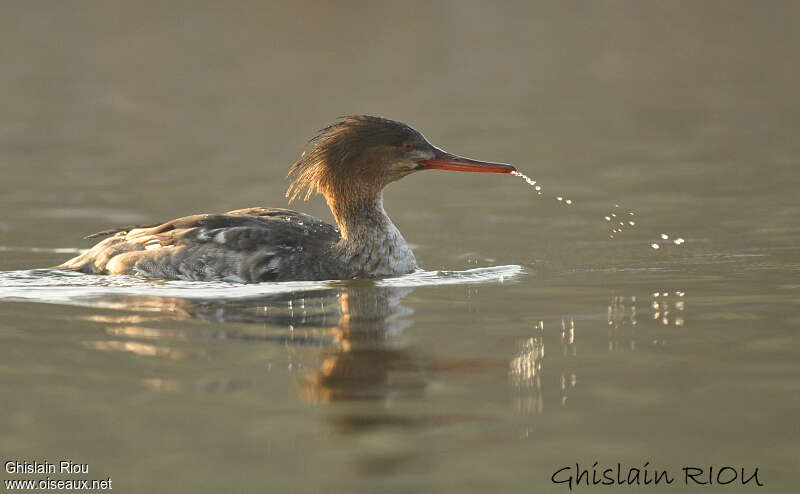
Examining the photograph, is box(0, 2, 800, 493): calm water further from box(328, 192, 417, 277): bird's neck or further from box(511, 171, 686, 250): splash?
box(328, 192, 417, 277): bird's neck

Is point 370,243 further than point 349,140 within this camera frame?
No

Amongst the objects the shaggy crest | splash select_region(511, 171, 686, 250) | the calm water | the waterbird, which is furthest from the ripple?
splash select_region(511, 171, 686, 250)

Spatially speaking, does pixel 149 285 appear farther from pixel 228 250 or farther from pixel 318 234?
pixel 318 234

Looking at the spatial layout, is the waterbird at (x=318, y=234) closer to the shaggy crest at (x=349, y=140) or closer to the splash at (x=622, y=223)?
the shaggy crest at (x=349, y=140)

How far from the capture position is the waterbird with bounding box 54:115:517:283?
932cm

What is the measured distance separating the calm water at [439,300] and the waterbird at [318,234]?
0.32 meters

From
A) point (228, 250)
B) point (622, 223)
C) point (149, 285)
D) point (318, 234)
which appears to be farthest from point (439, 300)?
point (622, 223)

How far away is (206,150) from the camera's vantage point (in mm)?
18156

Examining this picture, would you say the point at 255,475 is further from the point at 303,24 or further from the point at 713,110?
the point at 303,24

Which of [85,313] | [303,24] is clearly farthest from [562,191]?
[303,24]

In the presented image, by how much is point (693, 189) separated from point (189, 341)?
25.4 ft

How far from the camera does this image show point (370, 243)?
9.55m

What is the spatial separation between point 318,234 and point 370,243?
44 cm

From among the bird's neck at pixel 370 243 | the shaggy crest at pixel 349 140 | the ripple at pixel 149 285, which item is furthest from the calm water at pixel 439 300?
the shaggy crest at pixel 349 140
